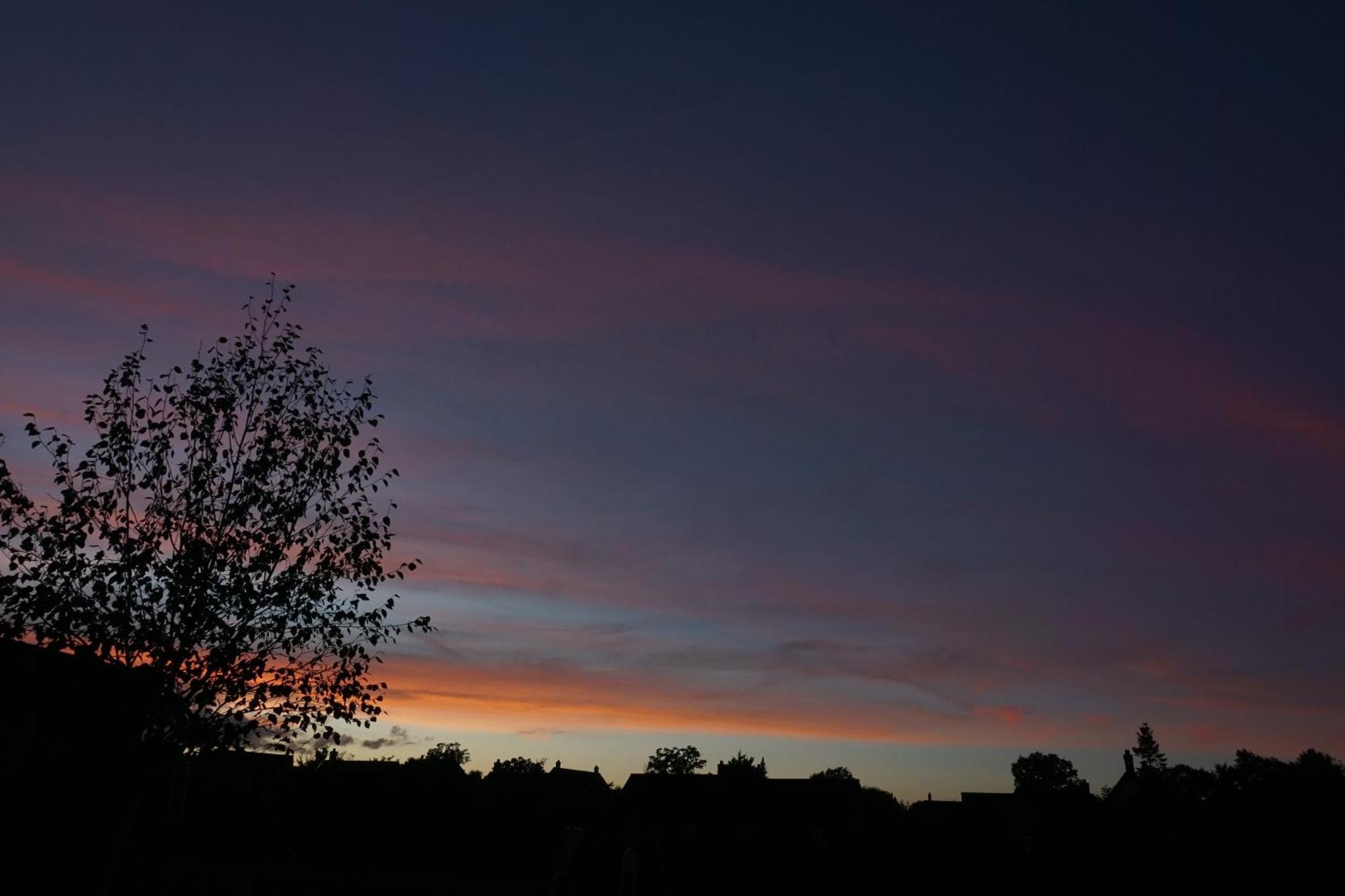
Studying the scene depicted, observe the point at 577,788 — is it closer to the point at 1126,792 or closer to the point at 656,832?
the point at 656,832

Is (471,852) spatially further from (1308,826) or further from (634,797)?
(1308,826)

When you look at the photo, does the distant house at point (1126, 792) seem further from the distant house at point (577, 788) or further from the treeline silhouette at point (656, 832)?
the distant house at point (577, 788)

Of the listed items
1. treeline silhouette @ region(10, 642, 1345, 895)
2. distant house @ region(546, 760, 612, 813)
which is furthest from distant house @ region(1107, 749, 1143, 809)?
distant house @ region(546, 760, 612, 813)

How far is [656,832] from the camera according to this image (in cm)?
8944

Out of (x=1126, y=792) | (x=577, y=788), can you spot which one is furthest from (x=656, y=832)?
(x=1126, y=792)

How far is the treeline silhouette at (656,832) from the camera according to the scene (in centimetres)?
3247

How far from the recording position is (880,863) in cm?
8006

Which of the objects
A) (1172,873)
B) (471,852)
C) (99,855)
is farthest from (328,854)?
(1172,873)

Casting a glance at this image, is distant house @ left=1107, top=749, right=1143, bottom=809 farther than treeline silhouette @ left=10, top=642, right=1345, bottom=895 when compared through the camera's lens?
Yes

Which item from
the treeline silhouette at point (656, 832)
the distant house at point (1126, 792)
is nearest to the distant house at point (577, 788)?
the treeline silhouette at point (656, 832)

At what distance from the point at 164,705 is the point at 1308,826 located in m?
72.2

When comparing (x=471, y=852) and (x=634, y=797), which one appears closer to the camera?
(x=471, y=852)

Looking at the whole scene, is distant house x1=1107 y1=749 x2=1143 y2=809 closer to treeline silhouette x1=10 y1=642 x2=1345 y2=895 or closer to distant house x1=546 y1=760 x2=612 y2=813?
treeline silhouette x1=10 y1=642 x2=1345 y2=895

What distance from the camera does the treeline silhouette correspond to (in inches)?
1278
